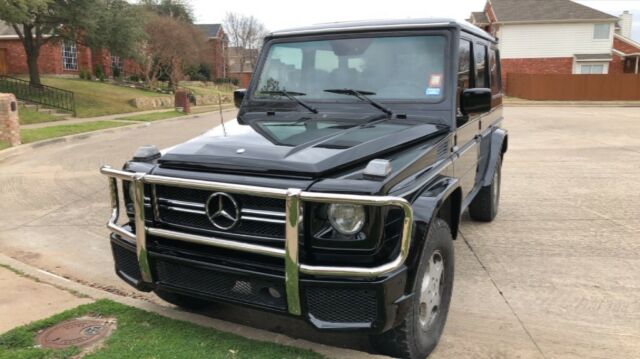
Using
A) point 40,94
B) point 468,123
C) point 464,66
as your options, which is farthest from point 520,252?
point 40,94

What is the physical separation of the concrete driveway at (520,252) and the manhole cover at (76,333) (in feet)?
2.72

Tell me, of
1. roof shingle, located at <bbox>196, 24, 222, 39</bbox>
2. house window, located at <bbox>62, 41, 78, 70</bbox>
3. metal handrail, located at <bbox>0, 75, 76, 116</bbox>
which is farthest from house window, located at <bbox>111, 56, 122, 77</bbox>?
roof shingle, located at <bbox>196, 24, 222, 39</bbox>

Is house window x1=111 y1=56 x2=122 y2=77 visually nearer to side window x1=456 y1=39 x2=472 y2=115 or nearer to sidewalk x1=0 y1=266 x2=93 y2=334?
sidewalk x1=0 y1=266 x2=93 y2=334

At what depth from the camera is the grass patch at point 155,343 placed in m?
3.01

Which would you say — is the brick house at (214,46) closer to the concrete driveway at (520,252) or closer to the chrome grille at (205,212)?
the concrete driveway at (520,252)

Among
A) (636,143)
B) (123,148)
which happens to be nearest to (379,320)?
(123,148)

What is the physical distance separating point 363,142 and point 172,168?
1.10m

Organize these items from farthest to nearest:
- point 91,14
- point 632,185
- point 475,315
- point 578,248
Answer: point 91,14 → point 632,185 → point 578,248 → point 475,315

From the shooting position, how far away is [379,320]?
104 inches

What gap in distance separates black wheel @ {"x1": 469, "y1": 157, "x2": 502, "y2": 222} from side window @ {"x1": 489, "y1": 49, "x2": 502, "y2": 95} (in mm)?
826

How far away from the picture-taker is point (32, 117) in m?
21.0

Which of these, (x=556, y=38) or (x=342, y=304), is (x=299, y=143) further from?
(x=556, y=38)

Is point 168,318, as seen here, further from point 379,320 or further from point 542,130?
point 542,130

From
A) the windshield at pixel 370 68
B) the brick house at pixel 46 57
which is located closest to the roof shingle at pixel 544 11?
the brick house at pixel 46 57
